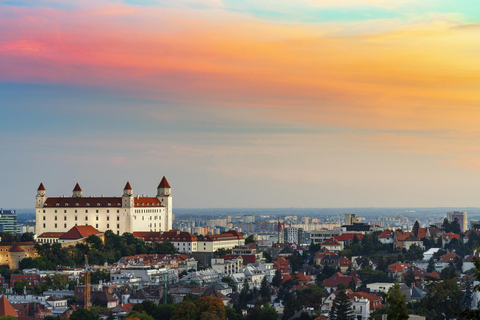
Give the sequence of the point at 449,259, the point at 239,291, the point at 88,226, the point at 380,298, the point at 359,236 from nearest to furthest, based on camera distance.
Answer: the point at 380,298 → the point at 239,291 → the point at 449,259 → the point at 88,226 → the point at 359,236

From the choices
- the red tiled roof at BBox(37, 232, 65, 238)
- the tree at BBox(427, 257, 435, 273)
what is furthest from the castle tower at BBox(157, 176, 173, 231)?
the tree at BBox(427, 257, 435, 273)

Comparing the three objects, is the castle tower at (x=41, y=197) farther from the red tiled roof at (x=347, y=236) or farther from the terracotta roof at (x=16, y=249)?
the red tiled roof at (x=347, y=236)

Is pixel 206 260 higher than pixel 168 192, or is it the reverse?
pixel 168 192

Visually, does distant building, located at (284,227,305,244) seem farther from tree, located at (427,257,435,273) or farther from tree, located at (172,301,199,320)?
tree, located at (172,301,199,320)

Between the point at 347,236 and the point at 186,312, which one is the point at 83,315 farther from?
the point at 347,236

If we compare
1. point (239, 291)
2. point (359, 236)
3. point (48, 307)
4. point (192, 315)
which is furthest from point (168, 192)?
point (192, 315)

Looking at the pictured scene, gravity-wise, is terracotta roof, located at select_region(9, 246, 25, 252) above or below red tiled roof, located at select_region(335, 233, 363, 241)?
below

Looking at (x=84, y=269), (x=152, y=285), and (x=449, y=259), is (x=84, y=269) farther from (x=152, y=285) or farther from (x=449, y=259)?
(x=449, y=259)
